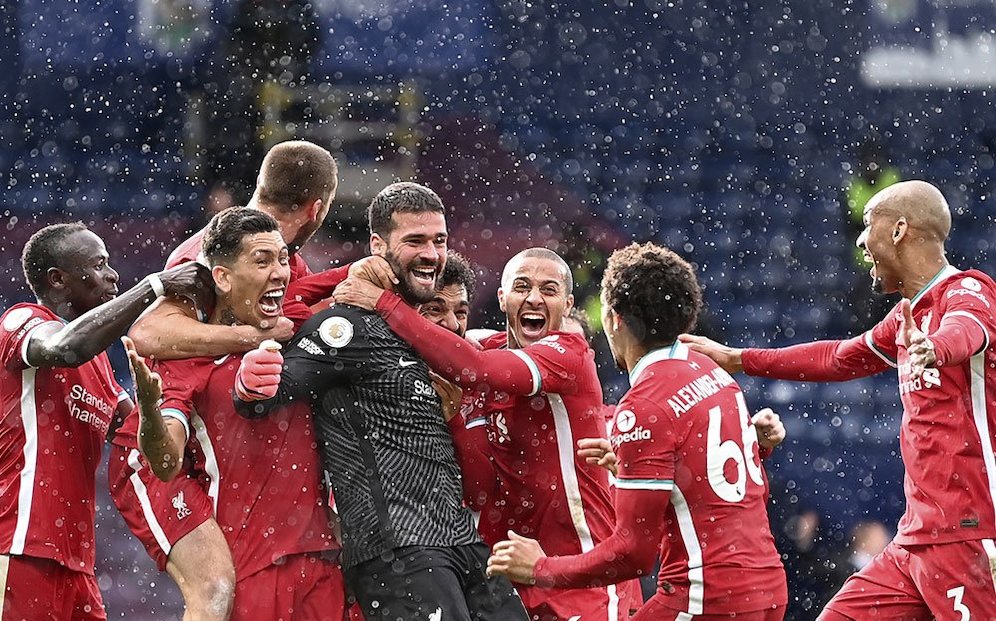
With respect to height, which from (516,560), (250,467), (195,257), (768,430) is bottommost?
(516,560)

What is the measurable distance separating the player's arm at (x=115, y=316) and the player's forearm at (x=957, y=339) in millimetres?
2491

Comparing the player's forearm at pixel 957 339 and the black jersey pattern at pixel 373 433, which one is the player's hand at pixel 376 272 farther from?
the player's forearm at pixel 957 339

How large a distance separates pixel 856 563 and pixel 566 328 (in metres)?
5.75

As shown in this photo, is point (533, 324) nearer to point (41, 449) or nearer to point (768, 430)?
point (768, 430)

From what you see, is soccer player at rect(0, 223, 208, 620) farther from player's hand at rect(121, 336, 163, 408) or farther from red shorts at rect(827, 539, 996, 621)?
red shorts at rect(827, 539, 996, 621)

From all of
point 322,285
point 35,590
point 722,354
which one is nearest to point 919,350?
point 722,354

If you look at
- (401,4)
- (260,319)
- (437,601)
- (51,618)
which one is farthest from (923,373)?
(401,4)

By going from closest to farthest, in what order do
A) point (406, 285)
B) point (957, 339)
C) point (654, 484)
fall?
point (654, 484)
point (406, 285)
point (957, 339)

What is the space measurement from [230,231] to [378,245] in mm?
499

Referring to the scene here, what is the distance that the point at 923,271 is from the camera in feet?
17.2

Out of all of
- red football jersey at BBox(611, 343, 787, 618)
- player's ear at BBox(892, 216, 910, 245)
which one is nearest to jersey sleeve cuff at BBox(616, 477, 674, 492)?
red football jersey at BBox(611, 343, 787, 618)

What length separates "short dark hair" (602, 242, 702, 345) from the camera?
13.7 feet

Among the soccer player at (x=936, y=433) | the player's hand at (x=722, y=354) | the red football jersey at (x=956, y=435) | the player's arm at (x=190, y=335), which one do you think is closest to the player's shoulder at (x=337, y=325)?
the player's arm at (x=190, y=335)

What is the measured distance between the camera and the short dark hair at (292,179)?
16.9 ft
